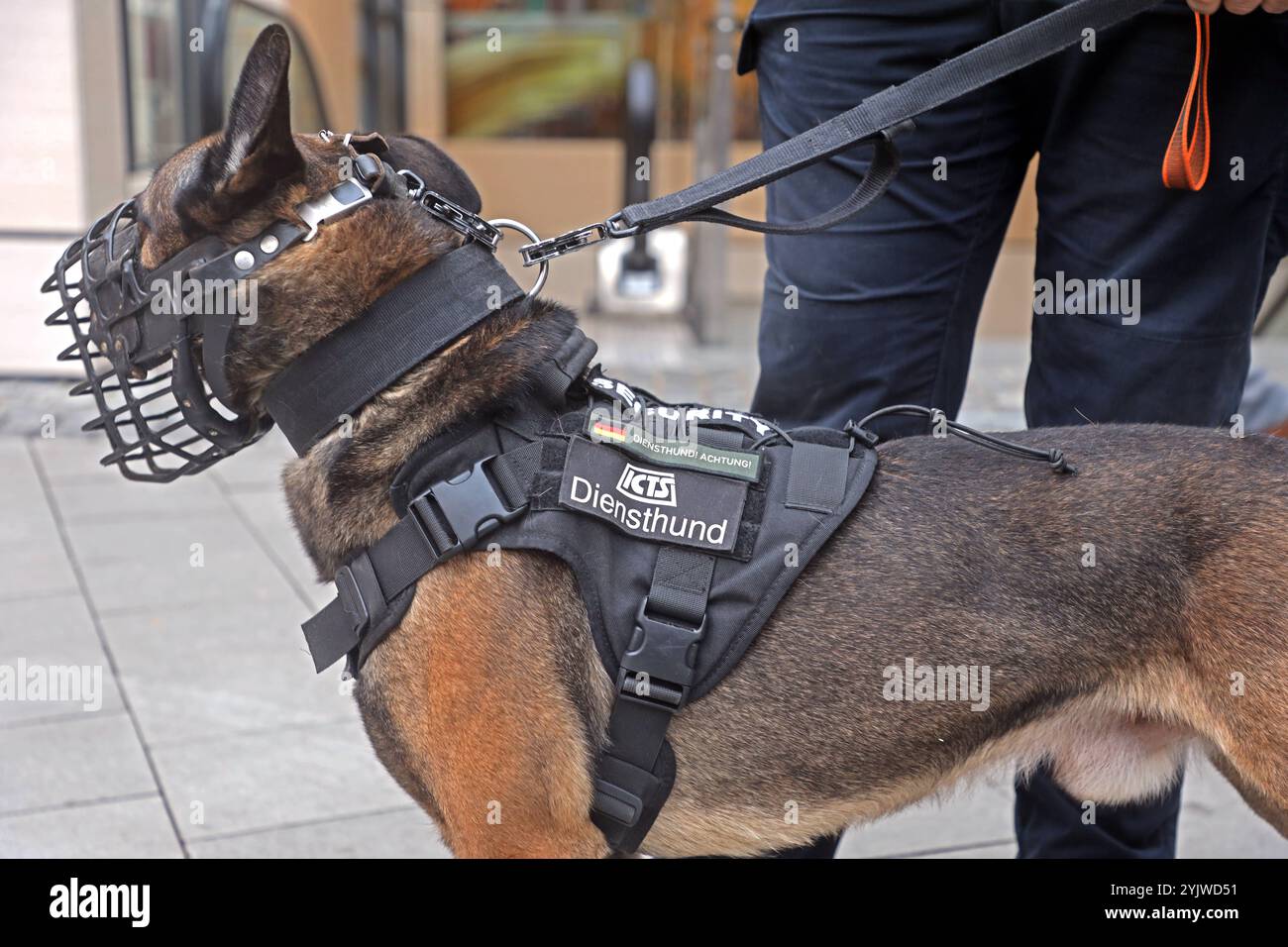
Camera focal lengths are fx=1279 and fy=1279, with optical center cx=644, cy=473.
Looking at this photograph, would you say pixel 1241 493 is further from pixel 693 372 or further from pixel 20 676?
pixel 693 372

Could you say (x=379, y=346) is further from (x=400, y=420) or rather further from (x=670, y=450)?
(x=670, y=450)

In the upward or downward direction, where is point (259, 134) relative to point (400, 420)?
upward

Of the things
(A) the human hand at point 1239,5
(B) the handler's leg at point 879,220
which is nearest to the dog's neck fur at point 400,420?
(B) the handler's leg at point 879,220

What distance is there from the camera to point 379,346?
1967mm

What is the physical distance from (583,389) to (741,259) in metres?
8.22

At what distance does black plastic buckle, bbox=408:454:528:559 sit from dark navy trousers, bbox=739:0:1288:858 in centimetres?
84

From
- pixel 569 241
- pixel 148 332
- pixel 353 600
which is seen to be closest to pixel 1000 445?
pixel 569 241

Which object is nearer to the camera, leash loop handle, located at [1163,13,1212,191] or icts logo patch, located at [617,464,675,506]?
icts logo patch, located at [617,464,675,506]

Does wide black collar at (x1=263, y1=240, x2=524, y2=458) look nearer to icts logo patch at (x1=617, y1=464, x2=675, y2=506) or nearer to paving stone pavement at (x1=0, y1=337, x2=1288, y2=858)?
icts logo patch at (x1=617, y1=464, x2=675, y2=506)

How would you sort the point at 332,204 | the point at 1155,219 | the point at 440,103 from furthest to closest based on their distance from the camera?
Answer: 1. the point at 440,103
2. the point at 1155,219
3. the point at 332,204

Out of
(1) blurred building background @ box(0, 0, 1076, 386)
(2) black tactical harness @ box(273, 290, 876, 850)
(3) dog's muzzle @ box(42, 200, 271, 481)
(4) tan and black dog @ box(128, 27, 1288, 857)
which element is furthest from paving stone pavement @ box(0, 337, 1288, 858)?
(1) blurred building background @ box(0, 0, 1076, 386)

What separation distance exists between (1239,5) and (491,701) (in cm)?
162

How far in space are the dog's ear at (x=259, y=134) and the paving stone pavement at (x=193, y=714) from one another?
1.50m

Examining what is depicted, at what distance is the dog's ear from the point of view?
70.4 inches
